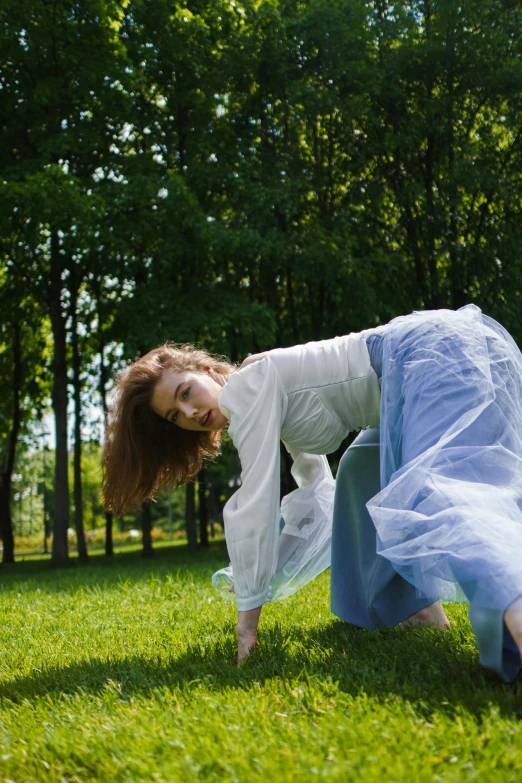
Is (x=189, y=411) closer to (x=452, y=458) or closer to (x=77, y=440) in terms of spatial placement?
(x=452, y=458)

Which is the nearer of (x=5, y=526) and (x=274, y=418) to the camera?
(x=274, y=418)

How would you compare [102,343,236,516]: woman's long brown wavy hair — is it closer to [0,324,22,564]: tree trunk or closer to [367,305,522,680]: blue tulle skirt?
[367,305,522,680]: blue tulle skirt

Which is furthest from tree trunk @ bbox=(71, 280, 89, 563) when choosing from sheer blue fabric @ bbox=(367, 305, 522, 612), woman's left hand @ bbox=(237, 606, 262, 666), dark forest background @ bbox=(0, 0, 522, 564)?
sheer blue fabric @ bbox=(367, 305, 522, 612)

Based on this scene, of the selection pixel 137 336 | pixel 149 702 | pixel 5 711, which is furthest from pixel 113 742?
pixel 137 336

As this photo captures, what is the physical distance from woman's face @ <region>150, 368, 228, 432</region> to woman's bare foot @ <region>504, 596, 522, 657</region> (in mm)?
1821

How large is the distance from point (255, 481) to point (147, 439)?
1061 millimetres

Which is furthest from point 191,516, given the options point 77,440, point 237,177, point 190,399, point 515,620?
point 515,620

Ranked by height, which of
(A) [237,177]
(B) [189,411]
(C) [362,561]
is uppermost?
(A) [237,177]

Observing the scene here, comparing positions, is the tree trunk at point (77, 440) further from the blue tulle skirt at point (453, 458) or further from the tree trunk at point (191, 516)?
the blue tulle skirt at point (453, 458)

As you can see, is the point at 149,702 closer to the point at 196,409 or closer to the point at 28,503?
the point at 196,409

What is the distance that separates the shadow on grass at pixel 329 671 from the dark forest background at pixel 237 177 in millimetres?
11131

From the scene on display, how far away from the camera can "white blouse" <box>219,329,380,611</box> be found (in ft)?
11.0

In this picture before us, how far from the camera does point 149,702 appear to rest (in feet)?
9.31

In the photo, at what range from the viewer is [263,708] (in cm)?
260
